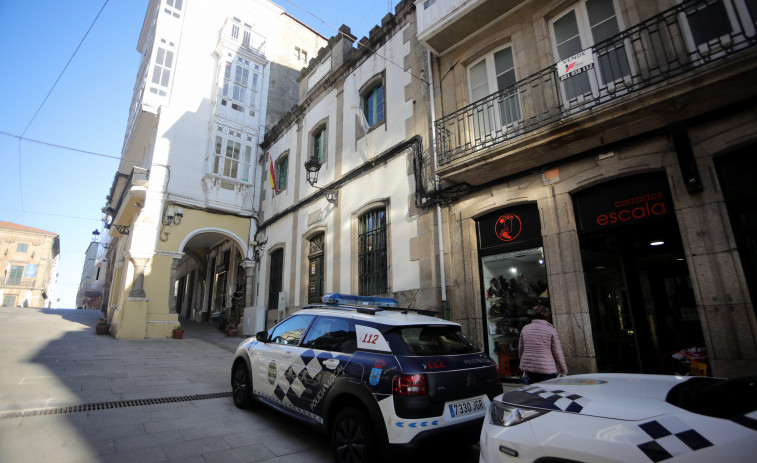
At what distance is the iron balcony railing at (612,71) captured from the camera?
506 centimetres

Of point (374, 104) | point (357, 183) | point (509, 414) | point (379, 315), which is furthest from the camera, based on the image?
point (374, 104)

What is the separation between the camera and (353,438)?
333 cm

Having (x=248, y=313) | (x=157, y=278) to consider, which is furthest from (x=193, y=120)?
(x=248, y=313)

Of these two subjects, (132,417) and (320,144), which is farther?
Answer: (320,144)

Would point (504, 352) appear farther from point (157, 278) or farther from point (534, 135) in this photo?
point (157, 278)

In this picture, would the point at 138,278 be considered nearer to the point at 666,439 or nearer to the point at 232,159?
the point at 232,159

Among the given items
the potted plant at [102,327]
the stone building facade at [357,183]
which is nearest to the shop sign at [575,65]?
the stone building facade at [357,183]

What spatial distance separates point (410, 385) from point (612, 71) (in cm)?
594

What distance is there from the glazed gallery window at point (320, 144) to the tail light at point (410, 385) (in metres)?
10.7

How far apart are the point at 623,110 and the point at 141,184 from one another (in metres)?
15.7

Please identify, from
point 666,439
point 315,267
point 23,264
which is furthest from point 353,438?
point 23,264

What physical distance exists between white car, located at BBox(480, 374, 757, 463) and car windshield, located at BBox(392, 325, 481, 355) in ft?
3.15

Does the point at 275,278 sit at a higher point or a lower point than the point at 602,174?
lower

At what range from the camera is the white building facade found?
14.1m
